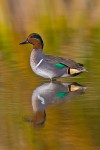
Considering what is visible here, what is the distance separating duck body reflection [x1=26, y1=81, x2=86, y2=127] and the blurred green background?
0.29 ft

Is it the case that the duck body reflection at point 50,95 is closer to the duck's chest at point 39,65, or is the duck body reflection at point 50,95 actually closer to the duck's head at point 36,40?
the duck's chest at point 39,65

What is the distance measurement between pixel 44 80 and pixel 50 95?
113 centimetres

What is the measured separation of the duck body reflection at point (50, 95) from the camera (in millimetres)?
7398

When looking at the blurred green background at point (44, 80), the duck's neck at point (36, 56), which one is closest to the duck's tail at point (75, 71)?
the blurred green background at point (44, 80)

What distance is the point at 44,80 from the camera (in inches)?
371

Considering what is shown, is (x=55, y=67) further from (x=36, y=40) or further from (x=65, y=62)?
(x=36, y=40)

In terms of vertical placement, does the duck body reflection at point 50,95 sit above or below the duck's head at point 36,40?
below

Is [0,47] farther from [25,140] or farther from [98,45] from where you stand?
[25,140]

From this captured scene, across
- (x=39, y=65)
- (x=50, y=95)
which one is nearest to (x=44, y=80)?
(x=39, y=65)

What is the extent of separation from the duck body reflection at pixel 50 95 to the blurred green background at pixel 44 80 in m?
0.09

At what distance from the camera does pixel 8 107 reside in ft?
25.2

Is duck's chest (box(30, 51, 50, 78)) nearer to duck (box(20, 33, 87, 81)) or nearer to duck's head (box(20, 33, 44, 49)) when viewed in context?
duck (box(20, 33, 87, 81))

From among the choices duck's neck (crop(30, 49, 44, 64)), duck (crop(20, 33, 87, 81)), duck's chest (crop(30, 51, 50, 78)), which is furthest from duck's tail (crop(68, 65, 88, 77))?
duck's neck (crop(30, 49, 44, 64))

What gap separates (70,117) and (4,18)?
647 centimetres
